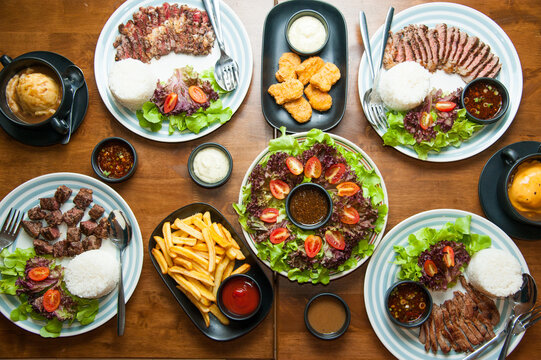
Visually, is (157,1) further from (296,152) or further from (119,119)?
(296,152)

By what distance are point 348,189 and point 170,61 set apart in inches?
67.6

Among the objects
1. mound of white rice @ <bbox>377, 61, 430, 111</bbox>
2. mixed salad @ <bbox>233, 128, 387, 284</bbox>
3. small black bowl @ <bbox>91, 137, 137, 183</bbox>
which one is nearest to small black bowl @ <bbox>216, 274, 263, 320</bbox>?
mixed salad @ <bbox>233, 128, 387, 284</bbox>

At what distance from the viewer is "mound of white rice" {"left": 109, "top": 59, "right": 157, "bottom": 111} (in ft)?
10.0

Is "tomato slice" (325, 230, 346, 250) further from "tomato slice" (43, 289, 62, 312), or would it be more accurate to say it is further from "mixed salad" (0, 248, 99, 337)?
"tomato slice" (43, 289, 62, 312)

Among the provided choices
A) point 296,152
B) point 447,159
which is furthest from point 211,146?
point 447,159

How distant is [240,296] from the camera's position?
2916 millimetres

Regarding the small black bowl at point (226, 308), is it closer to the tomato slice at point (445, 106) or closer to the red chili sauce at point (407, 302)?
the red chili sauce at point (407, 302)

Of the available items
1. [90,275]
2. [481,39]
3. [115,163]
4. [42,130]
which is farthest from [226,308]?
[481,39]

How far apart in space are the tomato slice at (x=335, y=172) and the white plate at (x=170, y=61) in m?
0.88

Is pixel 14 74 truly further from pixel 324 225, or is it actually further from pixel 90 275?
pixel 324 225

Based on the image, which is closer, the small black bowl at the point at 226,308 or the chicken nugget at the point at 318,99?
the small black bowl at the point at 226,308

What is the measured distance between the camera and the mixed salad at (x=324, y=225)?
9.58 ft

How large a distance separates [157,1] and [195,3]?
0.30 meters

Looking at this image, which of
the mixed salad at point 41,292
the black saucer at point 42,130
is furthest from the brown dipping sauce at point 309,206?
the black saucer at point 42,130
